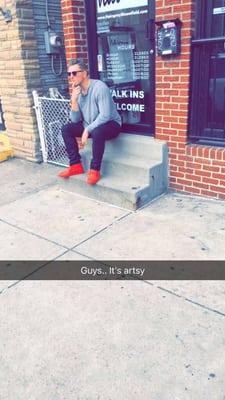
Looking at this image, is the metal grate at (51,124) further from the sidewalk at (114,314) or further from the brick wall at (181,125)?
the sidewalk at (114,314)

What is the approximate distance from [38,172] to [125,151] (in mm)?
1525

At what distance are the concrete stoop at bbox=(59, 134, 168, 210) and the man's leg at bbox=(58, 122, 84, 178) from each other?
9 cm

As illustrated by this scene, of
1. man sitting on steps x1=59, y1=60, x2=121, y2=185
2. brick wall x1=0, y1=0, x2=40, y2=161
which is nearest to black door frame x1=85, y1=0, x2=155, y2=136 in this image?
man sitting on steps x1=59, y1=60, x2=121, y2=185

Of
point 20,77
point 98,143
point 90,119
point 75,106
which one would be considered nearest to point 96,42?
point 75,106

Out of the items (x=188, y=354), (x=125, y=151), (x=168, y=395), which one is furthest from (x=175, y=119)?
(x=168, y=395)

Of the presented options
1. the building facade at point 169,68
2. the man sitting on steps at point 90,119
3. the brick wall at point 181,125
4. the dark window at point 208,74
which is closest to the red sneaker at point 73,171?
the man sitting on steps at point 90,119

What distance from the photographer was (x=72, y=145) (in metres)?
4.14

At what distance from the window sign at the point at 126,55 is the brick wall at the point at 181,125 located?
37 centimetres

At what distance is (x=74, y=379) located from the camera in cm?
185

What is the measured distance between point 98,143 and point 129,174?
1.66 ft

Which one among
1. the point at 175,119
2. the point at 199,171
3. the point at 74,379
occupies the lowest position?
the point at 74,379

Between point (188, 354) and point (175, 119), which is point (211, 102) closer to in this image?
point (175, 119)

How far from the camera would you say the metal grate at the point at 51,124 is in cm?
514

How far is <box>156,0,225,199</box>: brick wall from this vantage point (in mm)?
3486
